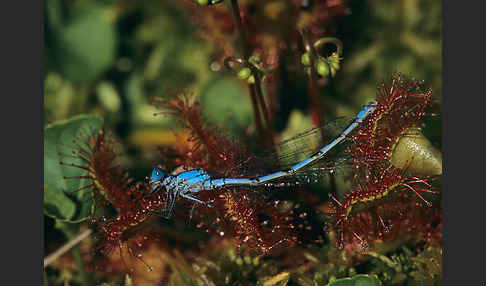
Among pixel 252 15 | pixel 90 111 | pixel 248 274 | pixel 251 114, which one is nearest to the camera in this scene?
pixel 248 274

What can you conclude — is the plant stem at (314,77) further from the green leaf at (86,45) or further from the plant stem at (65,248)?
the green leaf at (86,45)

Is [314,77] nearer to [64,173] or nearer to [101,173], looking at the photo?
[101,173]

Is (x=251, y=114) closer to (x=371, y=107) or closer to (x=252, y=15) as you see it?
(x=252, y=15)

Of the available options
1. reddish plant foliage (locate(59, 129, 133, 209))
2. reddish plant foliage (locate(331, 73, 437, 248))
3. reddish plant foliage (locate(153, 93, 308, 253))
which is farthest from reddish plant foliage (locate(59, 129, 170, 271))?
reddish plant foliage (locate(331, 73, 437, 248))

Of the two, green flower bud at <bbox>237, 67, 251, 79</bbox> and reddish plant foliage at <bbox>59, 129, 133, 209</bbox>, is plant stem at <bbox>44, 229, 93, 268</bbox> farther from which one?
green flower bud at <bbox>237, 67, 251, 79</bbox>

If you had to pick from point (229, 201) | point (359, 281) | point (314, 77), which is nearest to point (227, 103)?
point (314, 77)

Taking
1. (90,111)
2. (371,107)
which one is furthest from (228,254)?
(90,111)
